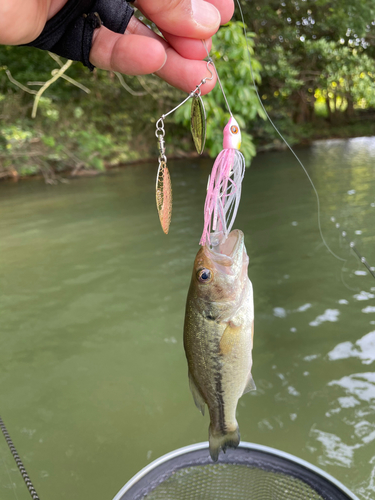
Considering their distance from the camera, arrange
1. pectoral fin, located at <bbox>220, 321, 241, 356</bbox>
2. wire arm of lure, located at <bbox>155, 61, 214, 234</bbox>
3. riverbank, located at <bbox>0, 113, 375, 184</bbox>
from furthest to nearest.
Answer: riverbank, located at <bbox>0, 113, 375, 184</bbox> < pectoral fin, located at <bbox>220, 321, 241, 356</bbox> < wire arm of lure, located at <bbox>155, 61, 214, 234</bbox>

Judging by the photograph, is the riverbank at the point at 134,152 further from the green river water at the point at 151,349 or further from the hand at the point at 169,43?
the hand at the point at 169,43

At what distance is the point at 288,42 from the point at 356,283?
58.6ft

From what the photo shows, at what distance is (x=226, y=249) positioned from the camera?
5.30 feet

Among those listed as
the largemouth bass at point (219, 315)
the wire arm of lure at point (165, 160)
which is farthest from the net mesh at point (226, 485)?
the wire arm of lure at point (165, 160)

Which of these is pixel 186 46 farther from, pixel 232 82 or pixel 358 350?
pixel 232 82

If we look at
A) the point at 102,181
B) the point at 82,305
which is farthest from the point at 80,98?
the point at 82,305

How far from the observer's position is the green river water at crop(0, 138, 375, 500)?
3029 mm

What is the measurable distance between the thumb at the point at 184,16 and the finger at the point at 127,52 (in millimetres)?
86

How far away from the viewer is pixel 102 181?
1477 centimetres

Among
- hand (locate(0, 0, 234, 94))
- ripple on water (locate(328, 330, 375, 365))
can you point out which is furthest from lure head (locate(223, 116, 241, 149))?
ripple on water (locate(328, 330, 375, 365))

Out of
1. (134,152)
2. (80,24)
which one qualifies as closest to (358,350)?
(80,24)

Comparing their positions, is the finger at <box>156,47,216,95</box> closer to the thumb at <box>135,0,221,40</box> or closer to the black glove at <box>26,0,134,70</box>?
the thumb at <box>135,0,221,40</box>

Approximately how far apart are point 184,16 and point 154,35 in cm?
38

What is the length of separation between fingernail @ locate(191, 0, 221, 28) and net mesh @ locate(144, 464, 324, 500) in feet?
7.11
